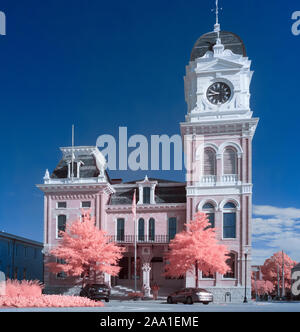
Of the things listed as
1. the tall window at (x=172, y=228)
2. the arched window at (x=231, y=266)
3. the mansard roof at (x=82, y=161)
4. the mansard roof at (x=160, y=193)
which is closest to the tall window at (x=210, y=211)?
the arched window at (x=231, y=266)

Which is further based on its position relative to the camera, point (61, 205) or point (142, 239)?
point (61, 205)

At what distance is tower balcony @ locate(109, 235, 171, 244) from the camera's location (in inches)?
1609

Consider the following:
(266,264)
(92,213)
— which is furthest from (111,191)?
(266,264)

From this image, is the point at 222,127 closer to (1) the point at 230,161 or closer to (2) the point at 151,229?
(1) the point at 230,161

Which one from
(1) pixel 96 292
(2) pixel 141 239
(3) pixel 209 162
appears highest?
(3) pixel 209 162

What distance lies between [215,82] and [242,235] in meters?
14.7

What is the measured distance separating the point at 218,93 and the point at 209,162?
678 centimetres

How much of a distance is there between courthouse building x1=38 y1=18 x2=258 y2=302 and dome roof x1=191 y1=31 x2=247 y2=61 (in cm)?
10

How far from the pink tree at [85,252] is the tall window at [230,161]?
12286 mm

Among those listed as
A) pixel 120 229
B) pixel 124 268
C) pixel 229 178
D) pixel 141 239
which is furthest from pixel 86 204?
pixel 229 178

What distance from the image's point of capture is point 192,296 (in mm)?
28922

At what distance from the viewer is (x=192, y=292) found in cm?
2902

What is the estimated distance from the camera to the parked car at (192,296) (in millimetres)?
28766

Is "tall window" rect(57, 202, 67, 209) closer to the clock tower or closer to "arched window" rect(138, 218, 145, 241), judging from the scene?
"arched window" rect(138, 218, 145, 241)
